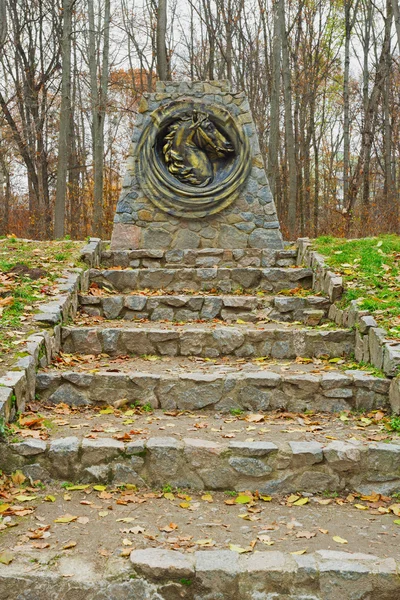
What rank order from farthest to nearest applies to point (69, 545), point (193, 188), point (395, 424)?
point (193, 188) → point (395, 424) → point (69, 545)

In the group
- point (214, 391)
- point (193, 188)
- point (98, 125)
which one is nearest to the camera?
point (214, 391)

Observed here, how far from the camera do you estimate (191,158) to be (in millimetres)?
8531

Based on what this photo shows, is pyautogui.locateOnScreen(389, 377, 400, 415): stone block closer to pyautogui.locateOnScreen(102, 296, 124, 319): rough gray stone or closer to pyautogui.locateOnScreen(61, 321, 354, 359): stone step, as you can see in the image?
pyautogui.locateOnScreen(61, 321, 354, 359): stone step

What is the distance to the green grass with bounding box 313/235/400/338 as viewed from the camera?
5191 mm

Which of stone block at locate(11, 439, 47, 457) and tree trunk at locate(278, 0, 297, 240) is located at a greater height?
tree trunk at locate(278, 0, 297, 240)

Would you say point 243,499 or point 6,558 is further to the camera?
point 243,499

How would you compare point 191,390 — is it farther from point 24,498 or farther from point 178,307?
point 178,307

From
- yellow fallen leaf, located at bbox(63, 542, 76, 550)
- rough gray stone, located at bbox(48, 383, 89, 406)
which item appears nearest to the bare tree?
rough gray stone, located at bbox(48, 383, 89, 406)

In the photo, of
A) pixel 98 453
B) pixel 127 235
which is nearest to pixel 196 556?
pixel 98 453

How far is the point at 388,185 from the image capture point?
14.9 metres

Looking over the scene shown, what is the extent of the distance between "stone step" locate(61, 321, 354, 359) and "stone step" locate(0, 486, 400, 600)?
86.7 inches

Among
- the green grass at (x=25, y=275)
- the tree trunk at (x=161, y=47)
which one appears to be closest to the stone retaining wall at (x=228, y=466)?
the green grass at (x=25, y=275)

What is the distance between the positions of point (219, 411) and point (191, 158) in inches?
198

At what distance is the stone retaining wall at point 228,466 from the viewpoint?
11.5ft
